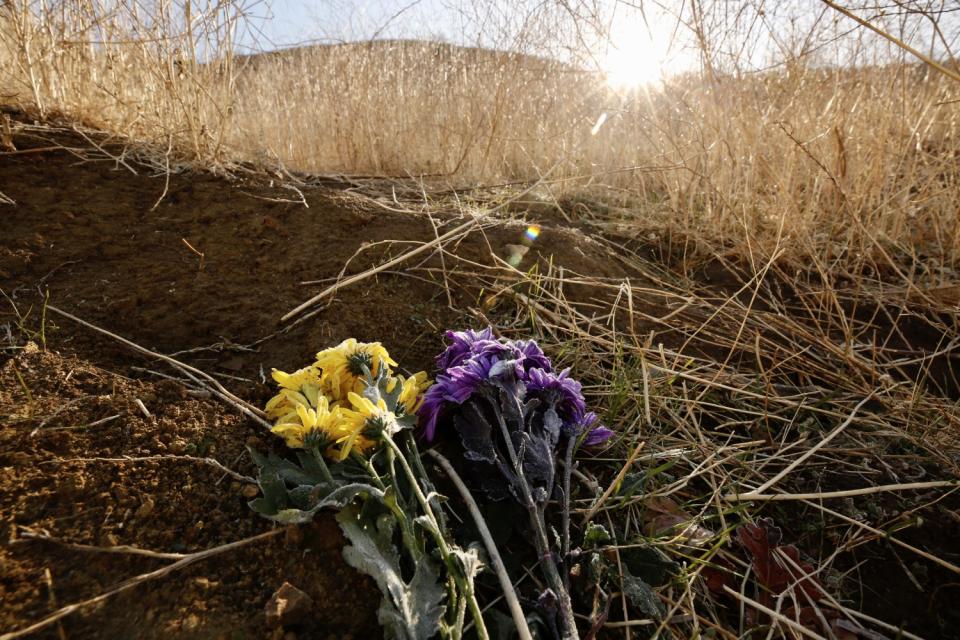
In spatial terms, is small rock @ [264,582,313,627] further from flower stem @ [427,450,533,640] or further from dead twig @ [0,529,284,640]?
flower stem @ [427,450,533,640]

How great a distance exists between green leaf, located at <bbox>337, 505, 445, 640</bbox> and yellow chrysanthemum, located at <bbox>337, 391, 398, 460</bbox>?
0.11 meters

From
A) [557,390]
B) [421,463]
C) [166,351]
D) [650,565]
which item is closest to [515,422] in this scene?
[557,390]

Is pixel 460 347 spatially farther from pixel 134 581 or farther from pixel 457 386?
pixel 134 581

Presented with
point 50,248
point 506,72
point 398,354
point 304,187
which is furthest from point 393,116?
point 398,354

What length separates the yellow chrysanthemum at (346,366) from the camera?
97 cm

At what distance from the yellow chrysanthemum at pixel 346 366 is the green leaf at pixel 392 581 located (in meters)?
0.27

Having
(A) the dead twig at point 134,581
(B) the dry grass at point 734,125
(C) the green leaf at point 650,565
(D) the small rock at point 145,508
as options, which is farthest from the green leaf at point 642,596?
(B) the dry grass at point 734,125

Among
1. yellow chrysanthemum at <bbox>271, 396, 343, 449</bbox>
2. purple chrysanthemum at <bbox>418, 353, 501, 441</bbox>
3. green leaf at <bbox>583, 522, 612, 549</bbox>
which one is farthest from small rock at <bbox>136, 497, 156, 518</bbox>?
green leaf at <bbox>583, 522, 612, 549</bbox>

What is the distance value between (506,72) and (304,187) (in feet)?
6.94

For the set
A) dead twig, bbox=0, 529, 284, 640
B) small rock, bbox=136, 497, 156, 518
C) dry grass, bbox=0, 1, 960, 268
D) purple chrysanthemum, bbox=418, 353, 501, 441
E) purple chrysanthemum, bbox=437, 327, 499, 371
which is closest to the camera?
dead twig, bbox=0, 529, 284, 640

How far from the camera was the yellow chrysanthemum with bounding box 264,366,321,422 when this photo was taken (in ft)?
3.04

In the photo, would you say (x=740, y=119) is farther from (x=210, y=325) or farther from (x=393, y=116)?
(x=393, y=116)

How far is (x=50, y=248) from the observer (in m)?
1.46

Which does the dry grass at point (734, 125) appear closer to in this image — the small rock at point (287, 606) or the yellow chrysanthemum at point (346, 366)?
the yellow chrysanthemum at point (346, 366)
